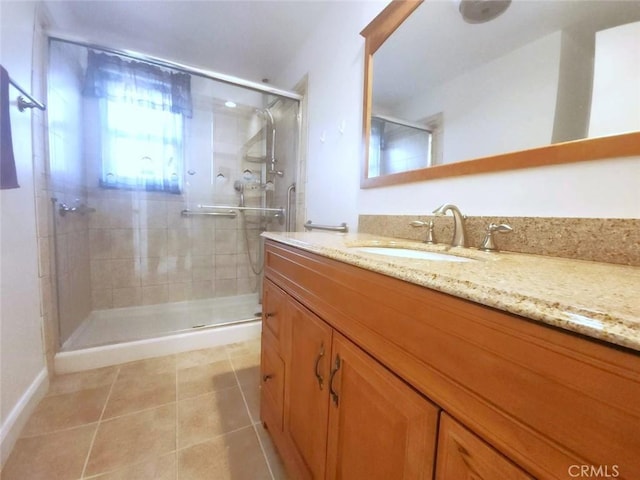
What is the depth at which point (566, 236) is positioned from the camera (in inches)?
25.9

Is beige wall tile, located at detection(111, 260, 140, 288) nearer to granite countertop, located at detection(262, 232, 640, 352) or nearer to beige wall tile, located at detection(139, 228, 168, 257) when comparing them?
beige wall tile, located at detection(139, 228, 168, 257)

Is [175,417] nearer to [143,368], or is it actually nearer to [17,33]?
[143,368]

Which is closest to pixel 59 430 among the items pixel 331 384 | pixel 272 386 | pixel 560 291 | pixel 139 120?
pixel 272 386

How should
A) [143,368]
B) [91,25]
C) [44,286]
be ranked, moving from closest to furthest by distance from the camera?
[44,286], [143,368], [91,25]

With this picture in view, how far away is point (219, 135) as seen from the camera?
2367mm

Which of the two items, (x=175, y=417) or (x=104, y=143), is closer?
(x=175, y=417)

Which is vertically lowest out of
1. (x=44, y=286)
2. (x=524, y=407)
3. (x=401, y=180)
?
(x=44, y=286)

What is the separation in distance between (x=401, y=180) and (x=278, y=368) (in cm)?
93

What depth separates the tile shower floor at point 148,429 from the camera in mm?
927

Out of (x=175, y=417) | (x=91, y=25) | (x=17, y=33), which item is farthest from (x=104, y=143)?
(x=175, y=417)

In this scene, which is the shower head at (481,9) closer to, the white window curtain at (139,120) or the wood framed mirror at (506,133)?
the wood framed mirror at (506,133)

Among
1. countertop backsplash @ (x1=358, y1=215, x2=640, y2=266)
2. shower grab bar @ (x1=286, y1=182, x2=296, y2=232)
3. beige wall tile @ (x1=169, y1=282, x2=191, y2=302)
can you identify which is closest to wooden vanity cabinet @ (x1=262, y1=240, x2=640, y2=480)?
countertop backsplash @ (x1=358, y1=215, x2=640, y2=266)

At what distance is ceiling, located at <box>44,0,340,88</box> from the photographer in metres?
1.62

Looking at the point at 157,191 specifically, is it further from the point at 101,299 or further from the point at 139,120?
the point at 101,299
